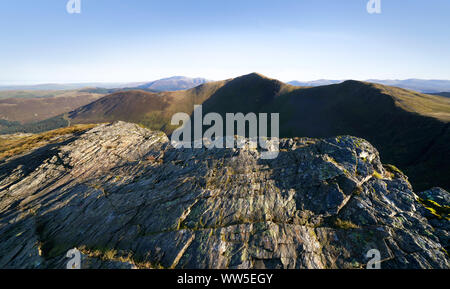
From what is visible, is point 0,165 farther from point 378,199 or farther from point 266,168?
point 378,199

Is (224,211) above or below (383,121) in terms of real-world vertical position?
below

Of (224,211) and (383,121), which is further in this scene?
(383,121)

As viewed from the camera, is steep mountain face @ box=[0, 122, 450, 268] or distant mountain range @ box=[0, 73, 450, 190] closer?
steep mountain face @ box=[0, 122, 450, 268]

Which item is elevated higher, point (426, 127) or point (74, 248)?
point (426, 127)

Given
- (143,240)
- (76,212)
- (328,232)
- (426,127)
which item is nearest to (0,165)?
(76,212)

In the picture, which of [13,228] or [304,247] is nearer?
[304,247]

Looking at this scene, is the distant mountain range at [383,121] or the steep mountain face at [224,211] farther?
the distant mountain range at [383,121]
